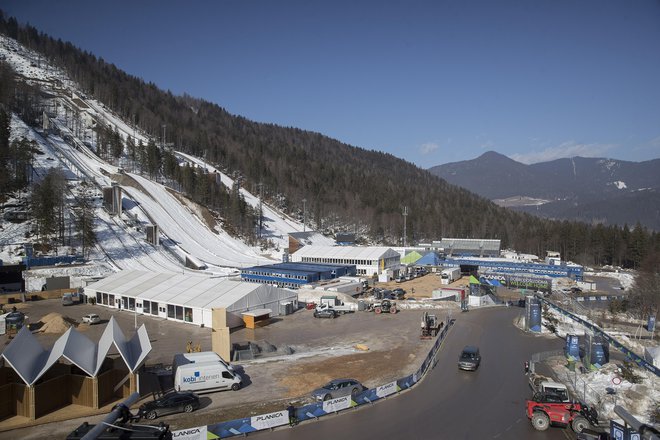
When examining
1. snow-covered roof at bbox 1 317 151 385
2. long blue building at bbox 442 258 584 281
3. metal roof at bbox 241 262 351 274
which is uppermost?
snow-covered roof at bbox 1 317 151 385

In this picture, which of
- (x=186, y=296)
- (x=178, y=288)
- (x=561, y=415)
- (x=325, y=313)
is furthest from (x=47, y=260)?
(x=561, y=415)

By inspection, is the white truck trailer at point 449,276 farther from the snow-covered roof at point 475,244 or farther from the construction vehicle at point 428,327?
the snow-covered roof at point 475,244

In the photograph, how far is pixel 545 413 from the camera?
44.3 feet

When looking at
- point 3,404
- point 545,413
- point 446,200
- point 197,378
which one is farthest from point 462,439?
point 446,200

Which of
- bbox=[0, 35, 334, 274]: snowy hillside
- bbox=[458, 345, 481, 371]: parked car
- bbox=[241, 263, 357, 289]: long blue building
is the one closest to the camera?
bbox=[458, 345, 481, 371]: parked car

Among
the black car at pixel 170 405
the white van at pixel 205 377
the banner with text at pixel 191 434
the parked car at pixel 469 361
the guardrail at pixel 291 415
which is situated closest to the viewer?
the banner with text at pixel 191 434

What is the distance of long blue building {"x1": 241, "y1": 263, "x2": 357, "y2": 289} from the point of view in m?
44.6

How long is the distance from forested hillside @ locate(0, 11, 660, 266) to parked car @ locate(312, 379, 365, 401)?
74.9 metres

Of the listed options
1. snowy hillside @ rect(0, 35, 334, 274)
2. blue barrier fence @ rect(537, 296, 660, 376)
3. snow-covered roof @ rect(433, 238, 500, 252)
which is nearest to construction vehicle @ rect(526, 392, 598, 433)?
blue barrier fence @ rect(537, 296, 660, 376)

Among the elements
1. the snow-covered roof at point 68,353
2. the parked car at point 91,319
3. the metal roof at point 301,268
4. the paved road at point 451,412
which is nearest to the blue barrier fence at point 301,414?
the paved road at point 451,412

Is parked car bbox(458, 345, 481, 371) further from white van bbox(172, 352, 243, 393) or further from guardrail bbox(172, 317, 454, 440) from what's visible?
white van bbox(172, 352, 243, 393)

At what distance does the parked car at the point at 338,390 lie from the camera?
1545 centimetres

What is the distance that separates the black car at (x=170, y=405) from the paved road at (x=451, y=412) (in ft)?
10.6

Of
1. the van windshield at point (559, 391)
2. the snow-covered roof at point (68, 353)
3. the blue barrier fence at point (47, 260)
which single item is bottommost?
the van windshield at point (559, 391)
